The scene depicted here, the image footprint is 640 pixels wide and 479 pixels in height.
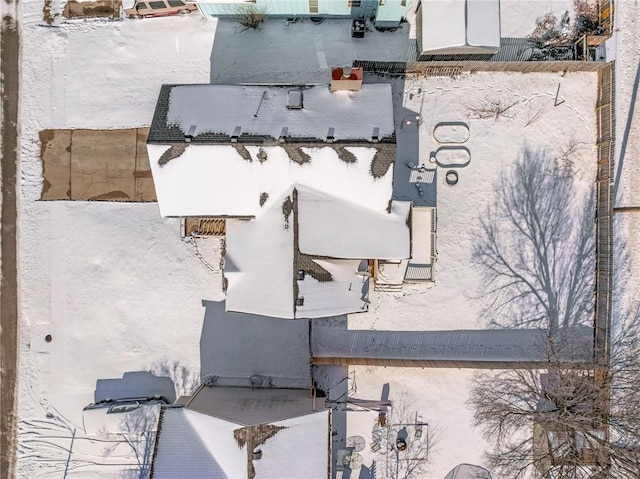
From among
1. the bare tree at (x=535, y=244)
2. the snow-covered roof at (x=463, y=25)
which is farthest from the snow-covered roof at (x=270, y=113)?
the bare tree at (x=535, y=244)

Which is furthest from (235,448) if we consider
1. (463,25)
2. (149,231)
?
(463,25)

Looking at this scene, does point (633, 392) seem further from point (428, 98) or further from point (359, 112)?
point (359, 112)

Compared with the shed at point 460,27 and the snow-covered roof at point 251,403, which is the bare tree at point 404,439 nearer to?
the snow-covered roof at point 251,403

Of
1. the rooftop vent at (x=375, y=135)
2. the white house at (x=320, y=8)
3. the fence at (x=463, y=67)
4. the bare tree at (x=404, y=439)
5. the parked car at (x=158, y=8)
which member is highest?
the parked car at (x=158, y=8)

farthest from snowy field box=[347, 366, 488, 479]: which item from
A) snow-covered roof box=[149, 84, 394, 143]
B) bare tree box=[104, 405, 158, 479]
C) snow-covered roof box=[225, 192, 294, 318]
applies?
snow-covered roof box=[149, 84, 394, 143]

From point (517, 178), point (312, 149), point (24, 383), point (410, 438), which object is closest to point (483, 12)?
point (517, 178)

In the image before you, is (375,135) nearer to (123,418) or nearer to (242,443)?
(242,443)
